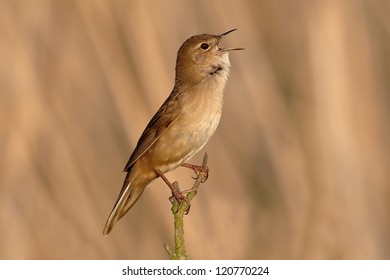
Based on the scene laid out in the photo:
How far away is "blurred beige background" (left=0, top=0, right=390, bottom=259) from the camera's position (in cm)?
420

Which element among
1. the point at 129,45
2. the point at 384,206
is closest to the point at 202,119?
the point at 129,45

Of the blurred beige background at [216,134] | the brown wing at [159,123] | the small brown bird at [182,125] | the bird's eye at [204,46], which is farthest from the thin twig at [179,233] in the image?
the blurred beige background at [216,134]

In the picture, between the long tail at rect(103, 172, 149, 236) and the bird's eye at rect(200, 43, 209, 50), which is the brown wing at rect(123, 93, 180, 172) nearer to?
the long tail at rect(103, 172, 149, 236)

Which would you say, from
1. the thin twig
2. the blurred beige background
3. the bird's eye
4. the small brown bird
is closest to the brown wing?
the small brown bird

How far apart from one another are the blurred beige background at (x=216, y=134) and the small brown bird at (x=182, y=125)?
0.47m

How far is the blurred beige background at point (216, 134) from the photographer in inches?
165

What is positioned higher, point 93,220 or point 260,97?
point 260,97

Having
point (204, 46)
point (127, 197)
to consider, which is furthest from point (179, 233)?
point (204, 46)

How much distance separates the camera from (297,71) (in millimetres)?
4574

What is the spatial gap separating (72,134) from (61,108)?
0.13 meters

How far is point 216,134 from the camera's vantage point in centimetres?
446

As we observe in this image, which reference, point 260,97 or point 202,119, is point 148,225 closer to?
point 260,97

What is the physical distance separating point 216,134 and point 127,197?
106cm

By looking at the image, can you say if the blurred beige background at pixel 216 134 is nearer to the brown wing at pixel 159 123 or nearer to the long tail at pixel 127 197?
the brown wing at pixel 159 123
